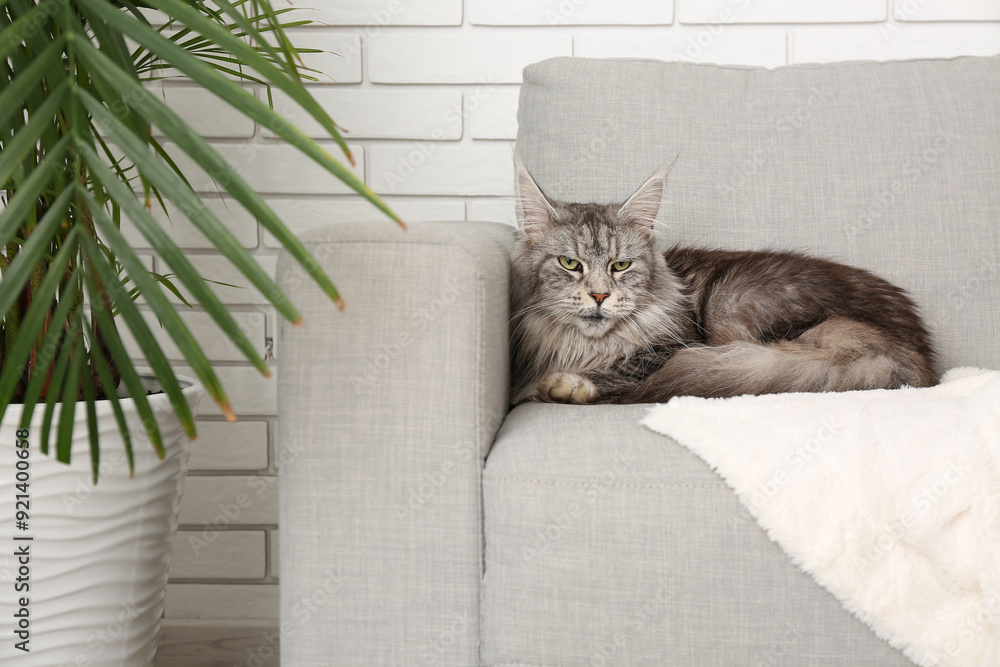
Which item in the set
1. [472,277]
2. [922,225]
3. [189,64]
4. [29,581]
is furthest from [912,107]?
[29,581]

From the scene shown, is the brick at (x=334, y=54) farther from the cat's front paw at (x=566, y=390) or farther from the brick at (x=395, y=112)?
the cat's front paw at (x=566, y=390)

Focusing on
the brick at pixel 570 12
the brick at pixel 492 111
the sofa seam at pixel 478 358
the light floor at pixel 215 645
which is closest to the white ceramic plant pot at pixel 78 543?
the sofa seam at pixel 478 358

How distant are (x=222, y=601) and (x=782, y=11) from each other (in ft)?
7.07

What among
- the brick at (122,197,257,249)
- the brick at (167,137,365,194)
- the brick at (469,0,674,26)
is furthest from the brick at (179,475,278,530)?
the brick at (469,0,674,26)

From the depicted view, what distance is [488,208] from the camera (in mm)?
1912

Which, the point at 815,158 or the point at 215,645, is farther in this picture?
the point at 215,645

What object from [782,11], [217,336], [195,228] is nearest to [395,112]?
[195,228]

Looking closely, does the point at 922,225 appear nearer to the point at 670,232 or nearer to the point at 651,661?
the point at 670,232

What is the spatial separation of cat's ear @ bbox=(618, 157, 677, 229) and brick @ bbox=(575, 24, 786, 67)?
578 millimetres

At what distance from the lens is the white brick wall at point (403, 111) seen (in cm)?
182

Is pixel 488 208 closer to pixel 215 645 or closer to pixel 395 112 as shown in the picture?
pixel 395 112

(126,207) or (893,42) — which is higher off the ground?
(893,42)

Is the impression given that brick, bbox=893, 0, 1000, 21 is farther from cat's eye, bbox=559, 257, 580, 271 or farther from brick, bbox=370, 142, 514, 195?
cat's eye, bbox=559, 257, 580, 271

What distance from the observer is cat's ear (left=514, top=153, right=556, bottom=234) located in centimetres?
136
